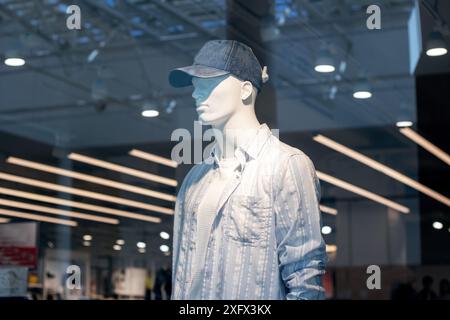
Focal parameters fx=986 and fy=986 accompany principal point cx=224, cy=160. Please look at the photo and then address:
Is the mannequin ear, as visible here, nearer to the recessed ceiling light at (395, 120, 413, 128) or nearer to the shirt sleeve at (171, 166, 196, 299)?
the shirt sleeve at (171, 166, 196, 299)

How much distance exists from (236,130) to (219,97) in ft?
0.30

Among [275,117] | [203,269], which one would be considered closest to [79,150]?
[275,117]

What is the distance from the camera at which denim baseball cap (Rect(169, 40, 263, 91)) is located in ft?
7.90

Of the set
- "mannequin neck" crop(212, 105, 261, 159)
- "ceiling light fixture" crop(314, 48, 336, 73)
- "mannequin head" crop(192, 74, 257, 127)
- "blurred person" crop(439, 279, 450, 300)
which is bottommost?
"blurred person" crop(439, 279, 450, 300)

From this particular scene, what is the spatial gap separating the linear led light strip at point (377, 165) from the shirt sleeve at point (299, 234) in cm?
64

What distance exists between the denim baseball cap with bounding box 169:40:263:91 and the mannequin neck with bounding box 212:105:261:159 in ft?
0.27

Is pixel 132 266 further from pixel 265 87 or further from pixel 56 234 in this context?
pixel 265 87

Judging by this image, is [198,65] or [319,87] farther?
[319,87]

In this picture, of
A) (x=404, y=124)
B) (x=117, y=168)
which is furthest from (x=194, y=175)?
(x=404, y=124)

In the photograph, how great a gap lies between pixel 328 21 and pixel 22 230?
137cm

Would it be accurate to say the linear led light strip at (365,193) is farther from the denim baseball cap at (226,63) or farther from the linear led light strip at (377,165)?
the denim baseball cap at (226,63)

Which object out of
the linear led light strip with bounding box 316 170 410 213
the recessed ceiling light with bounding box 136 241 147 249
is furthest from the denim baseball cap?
the recessed ceiling light with bounding box 136 241 147 249

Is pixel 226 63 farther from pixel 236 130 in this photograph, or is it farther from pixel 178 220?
pixel 178 220

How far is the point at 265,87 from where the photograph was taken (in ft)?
8.61
